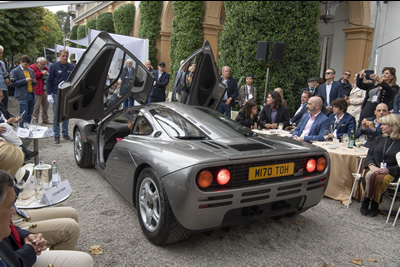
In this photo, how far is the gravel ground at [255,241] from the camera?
8.92 ft

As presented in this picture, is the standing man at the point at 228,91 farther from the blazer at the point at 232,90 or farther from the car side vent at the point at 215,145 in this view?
the car side vent at the point at 215,145

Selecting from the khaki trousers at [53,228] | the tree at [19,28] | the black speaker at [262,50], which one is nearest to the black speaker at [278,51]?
the black speaker at [262,50]

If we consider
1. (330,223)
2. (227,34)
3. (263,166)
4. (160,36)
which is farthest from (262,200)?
(160,36)

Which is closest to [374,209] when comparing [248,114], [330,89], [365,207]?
[365,207]

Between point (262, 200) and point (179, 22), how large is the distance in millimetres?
12724

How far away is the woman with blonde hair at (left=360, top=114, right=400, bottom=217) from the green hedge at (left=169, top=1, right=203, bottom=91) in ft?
35.1

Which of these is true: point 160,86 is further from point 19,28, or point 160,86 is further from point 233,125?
point 19,28

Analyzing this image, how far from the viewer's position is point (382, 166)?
3.91 meters

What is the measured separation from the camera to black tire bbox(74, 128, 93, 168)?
198 inches

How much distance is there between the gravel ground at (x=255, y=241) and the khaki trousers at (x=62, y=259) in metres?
0.74

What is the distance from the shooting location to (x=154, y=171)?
2.77 meters

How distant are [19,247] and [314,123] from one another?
4.50 meters

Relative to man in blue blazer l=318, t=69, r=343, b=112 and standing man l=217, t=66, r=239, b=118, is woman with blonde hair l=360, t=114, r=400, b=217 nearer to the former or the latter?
man in blue blazer l=318, t=69, r=343, b=112

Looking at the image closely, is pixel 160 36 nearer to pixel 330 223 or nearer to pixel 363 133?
pixel 363 133
